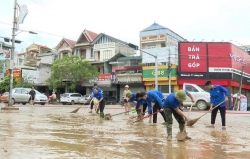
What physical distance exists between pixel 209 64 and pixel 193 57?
193 centimetres

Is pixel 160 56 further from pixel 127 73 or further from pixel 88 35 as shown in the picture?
pixel 88 35

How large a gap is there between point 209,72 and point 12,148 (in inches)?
1159

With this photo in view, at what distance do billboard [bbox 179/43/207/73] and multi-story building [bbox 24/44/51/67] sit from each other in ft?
100

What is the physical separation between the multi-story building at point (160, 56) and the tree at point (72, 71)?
7650 millimetres

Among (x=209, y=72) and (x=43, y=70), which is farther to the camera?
(x=43, y=70)

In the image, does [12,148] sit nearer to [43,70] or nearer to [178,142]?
[178,142]

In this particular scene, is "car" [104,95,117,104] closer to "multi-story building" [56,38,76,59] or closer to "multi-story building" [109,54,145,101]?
"multi-story building" [109,54,145,101]

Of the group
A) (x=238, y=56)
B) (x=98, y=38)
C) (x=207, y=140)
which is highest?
(x=98, y=38)

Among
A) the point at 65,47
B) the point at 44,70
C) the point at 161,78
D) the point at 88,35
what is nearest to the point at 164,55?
the point at 161,78

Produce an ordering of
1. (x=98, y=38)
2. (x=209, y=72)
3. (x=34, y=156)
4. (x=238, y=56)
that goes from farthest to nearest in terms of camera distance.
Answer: (x=98, y=38)
(x=238, y=56)
(x=209, y=72)
(x=34, y=156)

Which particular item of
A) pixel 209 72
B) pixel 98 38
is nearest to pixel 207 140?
pixel 209 72

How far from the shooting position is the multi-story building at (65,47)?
45.5 meters

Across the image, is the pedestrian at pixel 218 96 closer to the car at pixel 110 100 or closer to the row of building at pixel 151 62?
the row of building at pixel 151 62

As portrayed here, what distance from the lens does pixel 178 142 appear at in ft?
18.6
